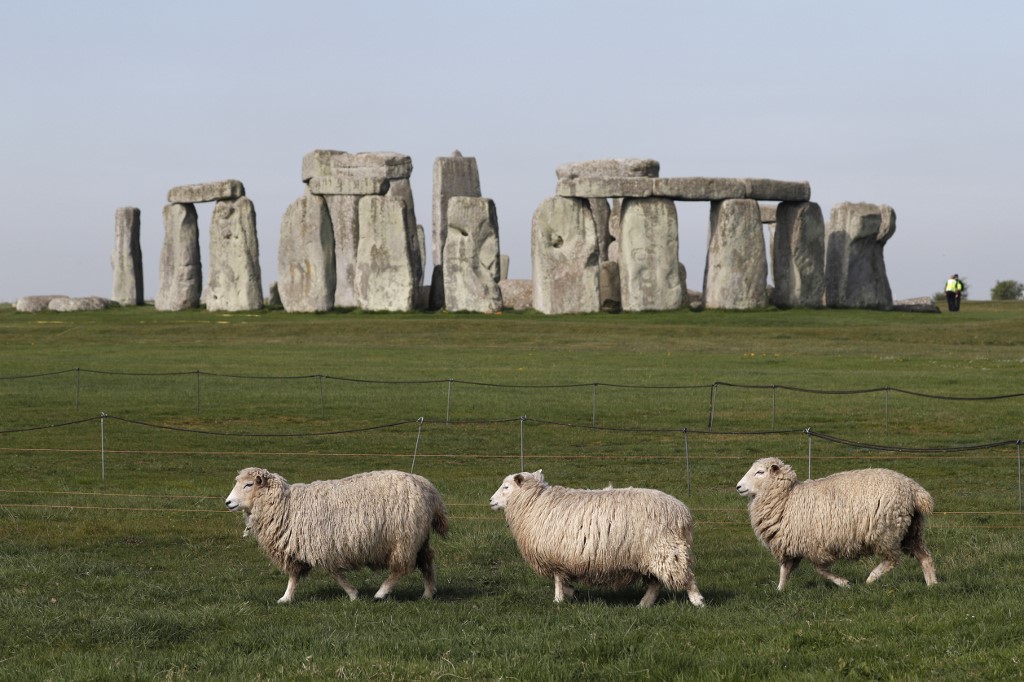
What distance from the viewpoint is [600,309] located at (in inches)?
1973

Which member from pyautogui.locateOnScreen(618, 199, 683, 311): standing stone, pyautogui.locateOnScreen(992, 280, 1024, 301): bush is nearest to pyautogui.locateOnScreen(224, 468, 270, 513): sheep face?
pyautogui.locateOnScreen(618, 199, 683, 311): standing stone

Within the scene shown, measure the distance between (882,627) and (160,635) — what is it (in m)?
5.64

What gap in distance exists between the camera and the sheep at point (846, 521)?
1212 centimetres

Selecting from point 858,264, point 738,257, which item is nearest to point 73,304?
point 738,257

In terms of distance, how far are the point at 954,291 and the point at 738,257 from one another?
35.9 feet

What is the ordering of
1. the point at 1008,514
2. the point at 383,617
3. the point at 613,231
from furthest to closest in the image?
the point at 613,231 < the point at 1008,514 < the point at 383,617

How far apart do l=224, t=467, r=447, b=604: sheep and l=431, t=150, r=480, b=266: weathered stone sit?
5535cm

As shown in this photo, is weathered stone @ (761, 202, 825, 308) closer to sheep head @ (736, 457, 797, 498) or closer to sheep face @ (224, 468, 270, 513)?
sheep head @ (736, 457, 797, 498)

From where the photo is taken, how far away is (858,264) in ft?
173

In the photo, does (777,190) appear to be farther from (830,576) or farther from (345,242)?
(830,576)

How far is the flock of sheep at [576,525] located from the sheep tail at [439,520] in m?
0.01

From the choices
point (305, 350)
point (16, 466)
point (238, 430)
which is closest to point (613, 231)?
point (305, 350)

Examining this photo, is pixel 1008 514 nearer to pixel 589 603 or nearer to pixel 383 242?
pixel 589 603

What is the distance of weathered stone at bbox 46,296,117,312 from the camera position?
182 ft
